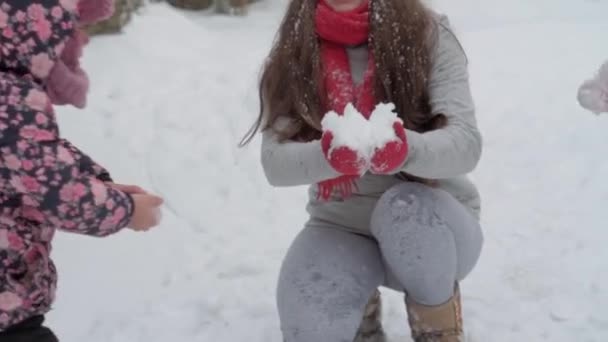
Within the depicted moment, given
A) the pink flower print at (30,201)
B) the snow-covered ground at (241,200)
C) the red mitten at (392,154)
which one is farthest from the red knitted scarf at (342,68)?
the pink flower print at (30,201)

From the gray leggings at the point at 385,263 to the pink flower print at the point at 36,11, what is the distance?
2.83ft

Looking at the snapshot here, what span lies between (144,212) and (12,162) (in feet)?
0.99

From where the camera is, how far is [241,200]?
10.4 feet

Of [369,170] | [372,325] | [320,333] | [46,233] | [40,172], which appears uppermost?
[40,172]

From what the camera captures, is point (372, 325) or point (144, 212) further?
point (372, 325)

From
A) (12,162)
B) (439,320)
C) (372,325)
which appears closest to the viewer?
(12,162)

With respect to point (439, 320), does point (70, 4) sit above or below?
above

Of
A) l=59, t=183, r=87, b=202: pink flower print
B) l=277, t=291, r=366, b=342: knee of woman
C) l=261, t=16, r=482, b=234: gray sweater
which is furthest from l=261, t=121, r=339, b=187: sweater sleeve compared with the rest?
l=59, t=183, r=87, b=202: pink flower print

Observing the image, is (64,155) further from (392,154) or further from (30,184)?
(392,154)

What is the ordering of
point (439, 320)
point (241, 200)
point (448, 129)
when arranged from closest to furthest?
point (448, 129) → point (439, 320) → point (241, 200)

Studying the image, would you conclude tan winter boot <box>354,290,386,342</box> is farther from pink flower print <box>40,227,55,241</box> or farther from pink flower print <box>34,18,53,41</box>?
pink flower print <box>34,18,53,41</box>

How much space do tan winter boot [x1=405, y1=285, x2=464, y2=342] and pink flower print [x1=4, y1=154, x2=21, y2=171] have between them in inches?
39.8

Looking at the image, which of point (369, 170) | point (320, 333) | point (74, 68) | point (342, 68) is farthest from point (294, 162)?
point (74, 68)

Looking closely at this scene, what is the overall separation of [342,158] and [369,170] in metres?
0.32
